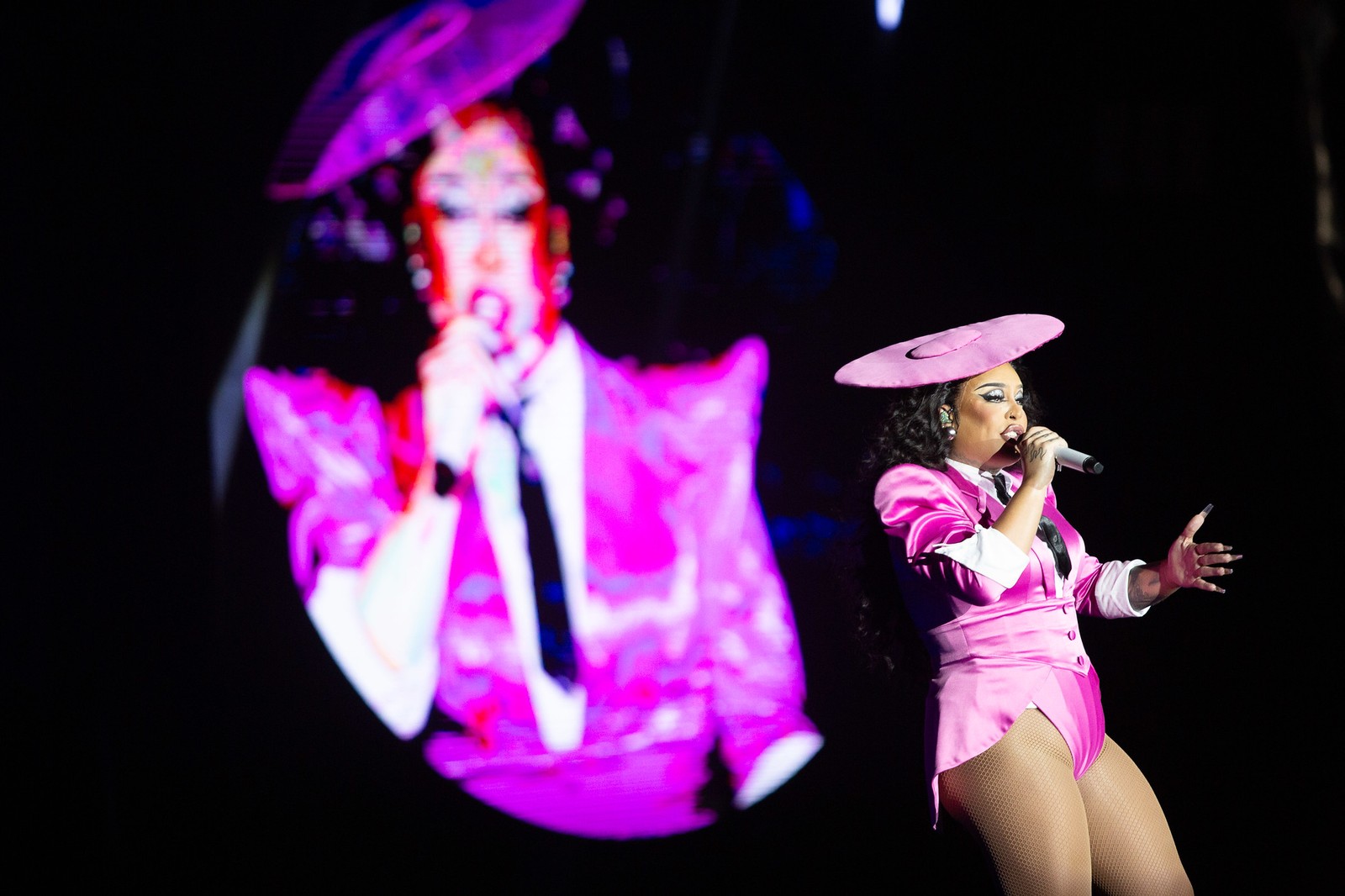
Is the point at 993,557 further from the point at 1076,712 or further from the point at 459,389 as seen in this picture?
the point at 459,389

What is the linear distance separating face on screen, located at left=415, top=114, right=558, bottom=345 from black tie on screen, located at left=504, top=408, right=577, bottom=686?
0.39 metres

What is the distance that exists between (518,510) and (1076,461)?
1351 millimetres

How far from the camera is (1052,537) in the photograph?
172cm

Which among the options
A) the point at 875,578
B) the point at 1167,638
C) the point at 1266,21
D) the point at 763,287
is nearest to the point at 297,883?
the point at 875,578

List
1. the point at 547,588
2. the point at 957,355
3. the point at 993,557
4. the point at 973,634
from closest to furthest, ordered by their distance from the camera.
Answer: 1. the point at 993,557
2. the point at 973,634
3. the point at 957,355
4. the point at 547,588

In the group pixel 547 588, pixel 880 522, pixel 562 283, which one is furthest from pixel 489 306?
pixel 880 522

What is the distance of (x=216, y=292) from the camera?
2.49 meters

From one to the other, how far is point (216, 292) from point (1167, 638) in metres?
2.34

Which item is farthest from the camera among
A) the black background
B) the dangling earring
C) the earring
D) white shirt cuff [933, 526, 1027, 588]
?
the dangling earring

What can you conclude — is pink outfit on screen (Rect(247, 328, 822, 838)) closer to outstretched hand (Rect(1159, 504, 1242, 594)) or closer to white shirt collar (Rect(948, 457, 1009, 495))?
white shirt collar (Rect(948, 457, 1009, 495))

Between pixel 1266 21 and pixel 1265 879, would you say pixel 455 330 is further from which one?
pixel 1265 879

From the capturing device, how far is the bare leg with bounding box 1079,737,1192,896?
1652mm

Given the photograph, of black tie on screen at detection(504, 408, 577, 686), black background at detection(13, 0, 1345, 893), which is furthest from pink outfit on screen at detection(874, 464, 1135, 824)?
black tie on screen at detection(504, 408, 577, 686)

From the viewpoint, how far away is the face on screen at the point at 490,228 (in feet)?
8.32
